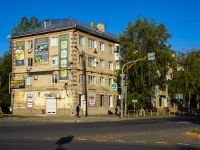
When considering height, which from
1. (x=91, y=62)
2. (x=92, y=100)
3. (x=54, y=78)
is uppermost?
(x=91, y=62)

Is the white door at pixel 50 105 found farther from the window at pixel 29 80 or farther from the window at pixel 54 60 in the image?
the window at pixel 54 60

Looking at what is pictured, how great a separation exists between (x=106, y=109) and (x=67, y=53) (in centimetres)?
1076

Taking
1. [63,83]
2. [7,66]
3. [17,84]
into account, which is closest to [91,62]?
[63,83]

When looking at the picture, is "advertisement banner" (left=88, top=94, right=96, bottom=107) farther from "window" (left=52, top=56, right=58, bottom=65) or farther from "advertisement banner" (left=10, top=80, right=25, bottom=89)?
"advertisement banner" (left=10, top=80, right=25, bottom=89)

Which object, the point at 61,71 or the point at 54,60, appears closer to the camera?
the point at 61,71

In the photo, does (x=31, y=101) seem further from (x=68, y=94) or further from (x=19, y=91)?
(x=68, y=94)

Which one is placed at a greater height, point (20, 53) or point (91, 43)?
point (91, 43)

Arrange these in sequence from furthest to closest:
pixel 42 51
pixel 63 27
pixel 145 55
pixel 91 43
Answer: pixel 91 43 → pixel 42 51 → pixel 63 27 → pixel 145 55

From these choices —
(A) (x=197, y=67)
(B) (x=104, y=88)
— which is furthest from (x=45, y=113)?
(A) (x=197, y=67)

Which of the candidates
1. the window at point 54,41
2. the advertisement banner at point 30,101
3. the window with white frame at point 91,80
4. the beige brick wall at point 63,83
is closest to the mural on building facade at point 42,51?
the beige brick wall at point 63,83

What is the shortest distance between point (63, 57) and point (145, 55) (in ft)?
35.8

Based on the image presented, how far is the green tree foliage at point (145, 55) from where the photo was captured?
44.2 meters

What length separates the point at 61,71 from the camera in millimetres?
45438

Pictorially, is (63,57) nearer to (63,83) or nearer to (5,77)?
(63,83)
